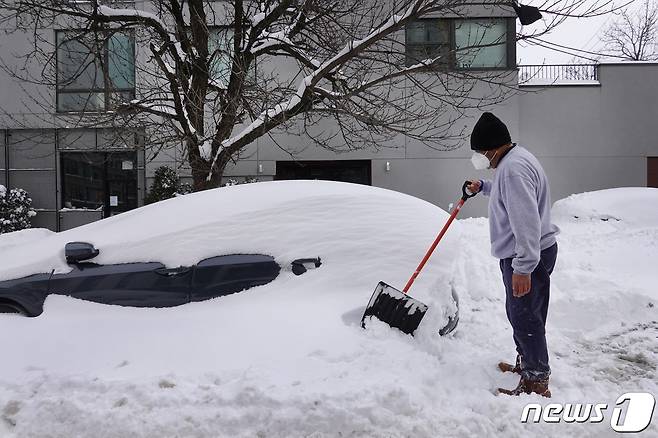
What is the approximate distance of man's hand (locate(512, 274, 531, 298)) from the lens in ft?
9.16

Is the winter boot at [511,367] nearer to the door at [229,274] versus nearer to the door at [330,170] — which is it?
the door at [229,274]

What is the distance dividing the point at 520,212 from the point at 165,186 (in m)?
9.77

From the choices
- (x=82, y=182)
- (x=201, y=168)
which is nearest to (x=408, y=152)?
(x=201, y=168)

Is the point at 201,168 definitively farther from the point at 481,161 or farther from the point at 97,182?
the point at 97,182

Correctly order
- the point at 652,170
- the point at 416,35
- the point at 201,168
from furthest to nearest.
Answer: the point at 652,170
the point at 416,35
the point at 201,168

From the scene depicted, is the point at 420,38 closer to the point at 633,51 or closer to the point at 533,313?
the point at 533,313

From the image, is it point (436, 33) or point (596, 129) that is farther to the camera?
point (596, 129)

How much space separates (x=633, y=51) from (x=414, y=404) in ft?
117

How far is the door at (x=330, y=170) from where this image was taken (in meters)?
12.8

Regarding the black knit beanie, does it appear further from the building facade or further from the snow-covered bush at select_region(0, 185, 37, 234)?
the snow-covered bush at select_region(0, 185, 37, 234)

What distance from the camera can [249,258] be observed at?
3205 millimetres

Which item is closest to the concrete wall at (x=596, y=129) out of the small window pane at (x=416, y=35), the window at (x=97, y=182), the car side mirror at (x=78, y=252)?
the small window pane at (x=416, y=35)

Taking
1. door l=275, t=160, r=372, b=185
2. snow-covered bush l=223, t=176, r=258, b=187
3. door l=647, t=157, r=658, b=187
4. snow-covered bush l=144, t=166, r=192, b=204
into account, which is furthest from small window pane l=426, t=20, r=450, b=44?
snow-covered bush l=144, t=166, r=192, b=204

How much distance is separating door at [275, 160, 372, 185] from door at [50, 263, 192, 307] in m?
9.71
